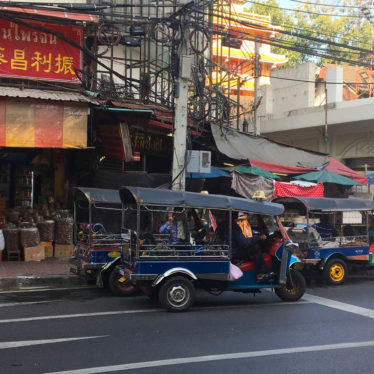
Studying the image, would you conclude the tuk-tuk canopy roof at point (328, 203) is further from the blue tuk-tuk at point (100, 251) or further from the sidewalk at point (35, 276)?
the sidewalk at point (35, 276)

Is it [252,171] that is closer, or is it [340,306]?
[340,306]

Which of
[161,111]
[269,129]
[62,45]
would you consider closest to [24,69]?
[62,45]

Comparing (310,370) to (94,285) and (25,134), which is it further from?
(25,134)

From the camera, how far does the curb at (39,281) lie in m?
9.55

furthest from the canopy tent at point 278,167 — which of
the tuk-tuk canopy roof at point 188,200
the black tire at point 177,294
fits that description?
the black tire at point 177,294

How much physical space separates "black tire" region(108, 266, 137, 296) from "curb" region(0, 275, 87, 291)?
5.37 ft

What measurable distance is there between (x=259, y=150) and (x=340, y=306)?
8927 mm

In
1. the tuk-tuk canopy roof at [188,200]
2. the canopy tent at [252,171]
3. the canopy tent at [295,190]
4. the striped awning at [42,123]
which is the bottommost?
the tuk-tuk canopy roof at [188,200]

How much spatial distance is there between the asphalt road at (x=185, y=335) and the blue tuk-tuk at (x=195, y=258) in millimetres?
328

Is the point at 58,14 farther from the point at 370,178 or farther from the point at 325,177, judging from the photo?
the point at 370,178

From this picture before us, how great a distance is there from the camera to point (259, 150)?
16.5 m

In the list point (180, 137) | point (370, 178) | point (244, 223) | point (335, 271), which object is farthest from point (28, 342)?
point (370, 178)

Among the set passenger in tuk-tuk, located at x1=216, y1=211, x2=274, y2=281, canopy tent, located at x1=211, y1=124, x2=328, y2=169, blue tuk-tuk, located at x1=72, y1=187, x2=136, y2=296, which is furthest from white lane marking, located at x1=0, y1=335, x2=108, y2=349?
canopy tent, located at x1=211, y1=124, x2=328, y2=169

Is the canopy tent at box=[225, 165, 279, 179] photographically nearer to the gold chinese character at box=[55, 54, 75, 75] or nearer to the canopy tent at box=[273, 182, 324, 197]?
the canopy tent at box=[273, 182, 324, 197]
